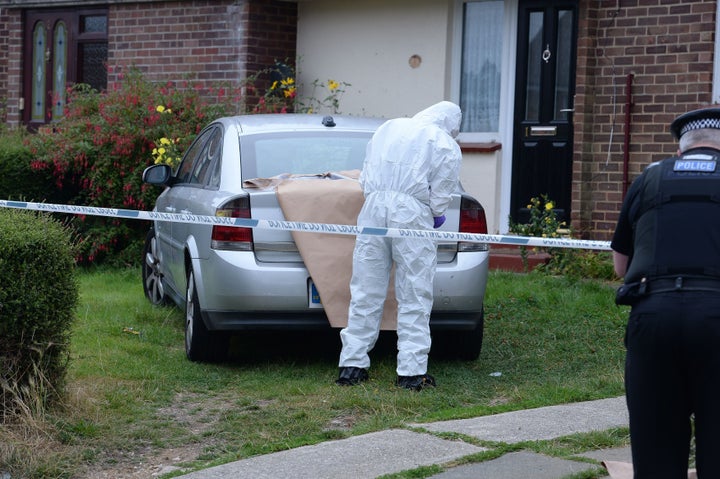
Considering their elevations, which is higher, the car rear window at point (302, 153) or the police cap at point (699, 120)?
the police cap at point (699, 120)

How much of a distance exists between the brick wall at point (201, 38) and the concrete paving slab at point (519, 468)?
30.1ft

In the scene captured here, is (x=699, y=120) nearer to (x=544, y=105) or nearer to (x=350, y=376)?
(x=350, y=376)

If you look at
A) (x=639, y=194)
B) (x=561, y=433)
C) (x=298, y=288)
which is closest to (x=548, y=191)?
(x=298, y=288)

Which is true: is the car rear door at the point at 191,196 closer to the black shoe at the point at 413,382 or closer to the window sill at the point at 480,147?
the black shoe at the point at 413,382

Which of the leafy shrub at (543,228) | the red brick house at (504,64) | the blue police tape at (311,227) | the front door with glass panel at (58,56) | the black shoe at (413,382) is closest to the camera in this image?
the blue police tape at (311,227)

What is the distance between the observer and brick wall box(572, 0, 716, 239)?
1120 centimetres

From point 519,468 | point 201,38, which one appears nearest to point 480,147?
point 201,38

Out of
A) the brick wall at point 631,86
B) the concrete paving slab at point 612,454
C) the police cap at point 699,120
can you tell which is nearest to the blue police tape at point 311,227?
the concrete paving slab at point 612,454

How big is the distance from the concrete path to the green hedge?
41.8 inches

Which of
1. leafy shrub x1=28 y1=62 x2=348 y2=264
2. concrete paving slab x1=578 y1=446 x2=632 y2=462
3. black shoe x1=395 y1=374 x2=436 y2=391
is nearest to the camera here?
concrete paving slab x1=578 y1=446 x2=632 y2=462

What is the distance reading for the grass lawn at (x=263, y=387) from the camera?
18.6ft

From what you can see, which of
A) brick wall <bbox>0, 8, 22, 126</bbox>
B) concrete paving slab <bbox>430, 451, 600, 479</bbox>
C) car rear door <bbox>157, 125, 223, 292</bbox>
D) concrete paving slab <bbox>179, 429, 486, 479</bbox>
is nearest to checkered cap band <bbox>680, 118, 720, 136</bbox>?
concrete paving slab <bbox>430, 451, 600, 479</bbox>

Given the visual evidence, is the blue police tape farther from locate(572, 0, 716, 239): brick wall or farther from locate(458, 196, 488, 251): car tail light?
locate(572, 0, 716, 239): brick wall

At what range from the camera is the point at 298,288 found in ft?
23.4
